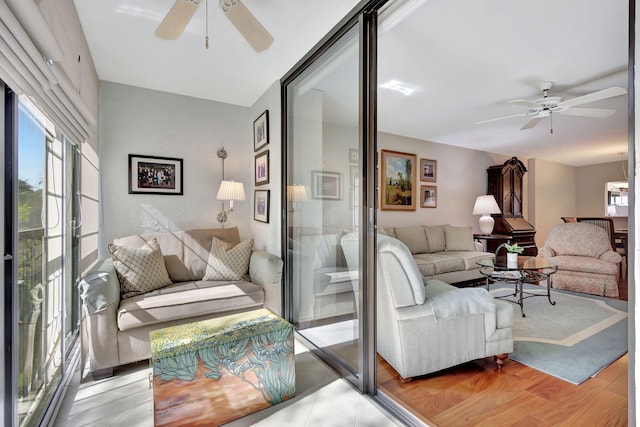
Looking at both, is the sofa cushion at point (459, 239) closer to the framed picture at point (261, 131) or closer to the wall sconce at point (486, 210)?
the wall sconce at point (486, 210)

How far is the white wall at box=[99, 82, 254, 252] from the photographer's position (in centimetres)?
310

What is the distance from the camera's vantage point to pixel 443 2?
1.89 metres

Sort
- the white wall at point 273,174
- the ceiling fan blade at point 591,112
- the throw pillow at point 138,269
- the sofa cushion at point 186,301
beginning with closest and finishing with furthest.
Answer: the sofa cushion at point 186,301
the throw pillow at point 138,269
the ceiling fan blade at point 591,112
the white wall at point 273,174

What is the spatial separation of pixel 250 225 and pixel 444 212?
3602mm

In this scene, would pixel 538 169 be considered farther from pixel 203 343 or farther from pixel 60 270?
pixel 60 270

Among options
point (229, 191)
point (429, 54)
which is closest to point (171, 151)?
point (229, 191)

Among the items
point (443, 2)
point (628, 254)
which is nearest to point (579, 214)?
point (628, 254)

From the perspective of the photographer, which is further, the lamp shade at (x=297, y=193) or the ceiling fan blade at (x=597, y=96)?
the lamp shade at (x=297, y=193)

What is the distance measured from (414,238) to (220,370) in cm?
377

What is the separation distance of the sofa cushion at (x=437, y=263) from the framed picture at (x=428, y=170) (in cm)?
146

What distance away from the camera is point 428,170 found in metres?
5.40

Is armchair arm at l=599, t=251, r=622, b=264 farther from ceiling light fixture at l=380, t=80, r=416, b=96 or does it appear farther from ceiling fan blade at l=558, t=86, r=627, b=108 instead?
ceiling light fixture at l=380, t=80, r=416, b=96

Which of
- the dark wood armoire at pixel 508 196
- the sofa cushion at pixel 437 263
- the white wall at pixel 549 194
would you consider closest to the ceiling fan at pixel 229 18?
the white wall at pixel 549 194

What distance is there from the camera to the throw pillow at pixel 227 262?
9.43ft
